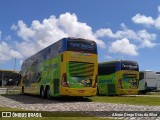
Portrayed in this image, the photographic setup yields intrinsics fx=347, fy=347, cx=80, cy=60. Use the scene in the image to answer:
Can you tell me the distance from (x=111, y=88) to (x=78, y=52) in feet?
46.2

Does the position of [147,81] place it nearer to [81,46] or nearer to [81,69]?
[81,46]

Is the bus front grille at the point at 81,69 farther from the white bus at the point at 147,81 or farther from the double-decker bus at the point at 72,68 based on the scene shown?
the white bus at the point at 147,81

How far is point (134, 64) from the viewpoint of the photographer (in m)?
36.7

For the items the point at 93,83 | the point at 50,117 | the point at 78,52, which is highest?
the point at 78,52

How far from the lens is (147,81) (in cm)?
4928

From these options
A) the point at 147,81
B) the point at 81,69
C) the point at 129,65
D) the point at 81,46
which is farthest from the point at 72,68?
the point at 147,81

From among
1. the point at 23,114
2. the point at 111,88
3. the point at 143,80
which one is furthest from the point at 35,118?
the point at 143,80

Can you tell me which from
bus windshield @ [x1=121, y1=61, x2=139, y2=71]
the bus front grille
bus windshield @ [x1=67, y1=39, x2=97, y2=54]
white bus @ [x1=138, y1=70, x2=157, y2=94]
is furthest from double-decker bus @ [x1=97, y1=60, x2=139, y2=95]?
white bus @ [x1=138, y1=70, x2=157, y2=94]

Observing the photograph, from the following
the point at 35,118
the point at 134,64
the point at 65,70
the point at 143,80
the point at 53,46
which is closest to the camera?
the point at 35,118

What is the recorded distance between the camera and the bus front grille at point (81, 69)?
2336 cm

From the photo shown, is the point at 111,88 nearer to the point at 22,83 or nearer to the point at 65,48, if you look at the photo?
the point at 22,83

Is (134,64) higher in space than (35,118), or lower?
higher

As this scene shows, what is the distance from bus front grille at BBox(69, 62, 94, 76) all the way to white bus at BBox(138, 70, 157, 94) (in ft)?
85.7

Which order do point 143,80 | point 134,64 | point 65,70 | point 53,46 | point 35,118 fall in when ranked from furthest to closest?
point 143,80, point 134,64, point 53,46, point 65,70, point 35,118
